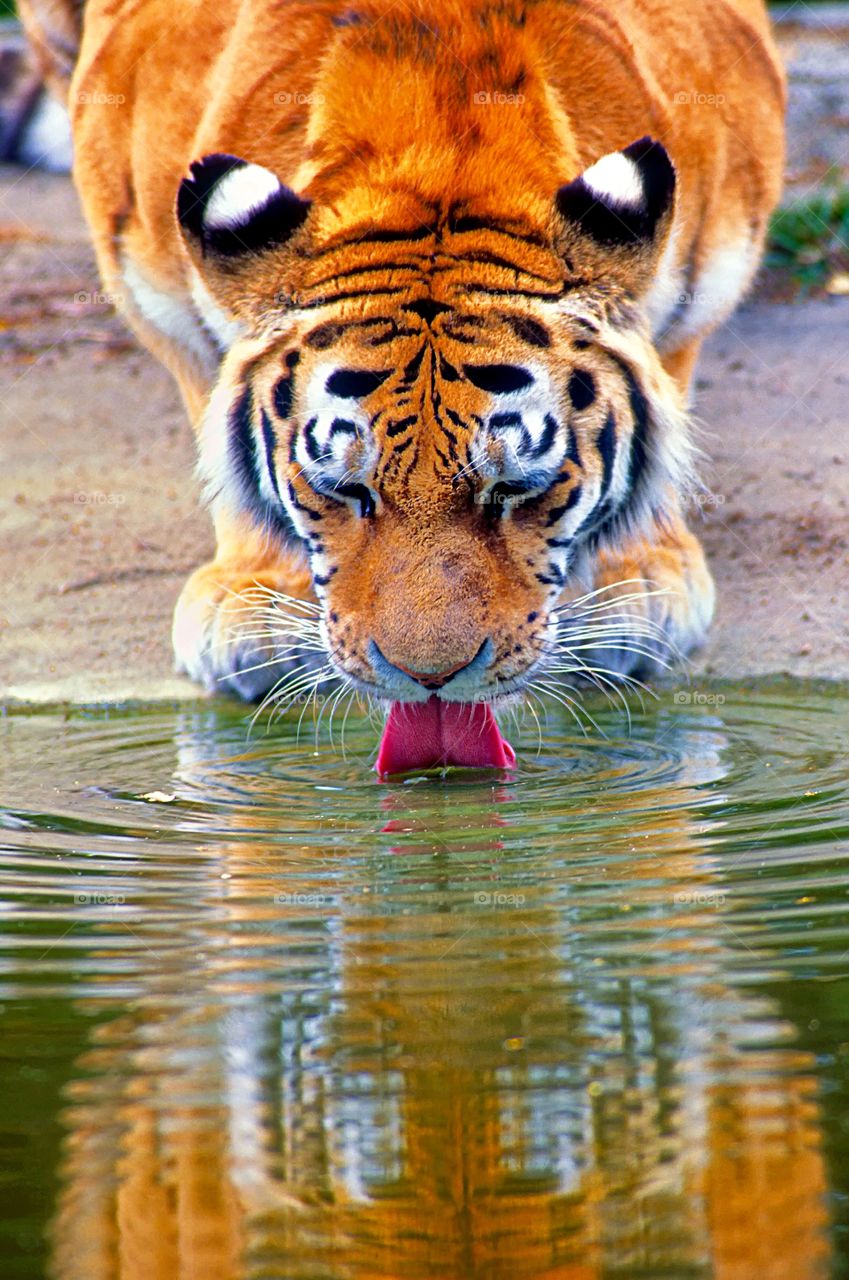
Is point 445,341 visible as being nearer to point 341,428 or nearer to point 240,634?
point 341,428

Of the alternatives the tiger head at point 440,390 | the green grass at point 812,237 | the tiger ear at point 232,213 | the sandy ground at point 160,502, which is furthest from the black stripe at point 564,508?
the green grass at point 812,237

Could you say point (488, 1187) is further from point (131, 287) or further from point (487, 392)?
point (131, 287)

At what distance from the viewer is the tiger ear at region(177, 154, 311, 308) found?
12.2 ft

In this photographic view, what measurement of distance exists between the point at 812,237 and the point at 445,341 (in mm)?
4082

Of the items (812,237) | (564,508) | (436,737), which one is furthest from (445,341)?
(812,237)

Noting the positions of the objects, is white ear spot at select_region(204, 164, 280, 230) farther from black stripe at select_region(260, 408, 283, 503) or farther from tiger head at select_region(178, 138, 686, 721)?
black stripe at select_region(260, 408, 283, 503)

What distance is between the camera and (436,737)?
3816 mm

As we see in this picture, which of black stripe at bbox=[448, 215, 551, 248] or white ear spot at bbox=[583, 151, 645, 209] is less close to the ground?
white ear spot at bbox=[583, 151, 645, 209]

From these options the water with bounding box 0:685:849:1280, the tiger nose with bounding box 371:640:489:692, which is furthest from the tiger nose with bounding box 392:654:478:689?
the water with bounding box 0:685:849:1280

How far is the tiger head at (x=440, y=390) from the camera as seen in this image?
353cm

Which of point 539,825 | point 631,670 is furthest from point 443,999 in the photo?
point 631,670

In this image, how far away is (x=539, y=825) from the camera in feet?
11.1

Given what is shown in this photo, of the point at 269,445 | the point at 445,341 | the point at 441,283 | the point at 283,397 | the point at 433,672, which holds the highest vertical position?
the point at 441,283

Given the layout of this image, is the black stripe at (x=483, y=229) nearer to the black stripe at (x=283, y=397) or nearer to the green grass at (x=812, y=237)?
the black stripe at (x=283, y=397)
